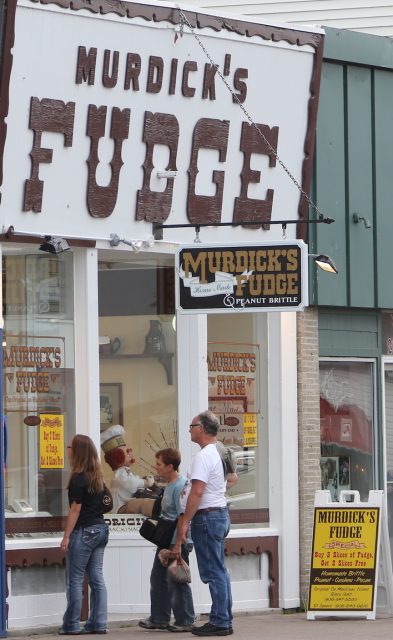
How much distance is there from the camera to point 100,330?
1429 cm

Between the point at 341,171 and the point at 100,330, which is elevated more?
the point at 341,171

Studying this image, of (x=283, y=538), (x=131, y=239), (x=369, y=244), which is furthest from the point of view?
(x=369, y=244)

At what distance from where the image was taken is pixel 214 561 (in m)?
12.8

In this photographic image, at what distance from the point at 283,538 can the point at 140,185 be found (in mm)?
3778

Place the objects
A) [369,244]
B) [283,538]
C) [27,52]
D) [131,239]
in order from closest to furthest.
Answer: [27,52] < [131,239] < [283,538] < [369,244]

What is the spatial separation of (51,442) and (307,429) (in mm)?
2930

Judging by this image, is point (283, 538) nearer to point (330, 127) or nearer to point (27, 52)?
point (330, 127)

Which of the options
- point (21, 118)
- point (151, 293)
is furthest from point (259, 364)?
point (21, 118)

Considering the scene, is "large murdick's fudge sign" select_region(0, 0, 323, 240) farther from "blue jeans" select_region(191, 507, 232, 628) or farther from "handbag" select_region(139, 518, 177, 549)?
"blue jeans" select_region(191, 507, 232, 628)

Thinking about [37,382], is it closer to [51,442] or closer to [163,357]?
[51,442]

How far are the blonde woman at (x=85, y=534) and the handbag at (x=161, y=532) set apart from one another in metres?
0.41

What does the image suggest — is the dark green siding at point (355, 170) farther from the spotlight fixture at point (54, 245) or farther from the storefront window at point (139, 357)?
the spotlight fixture at point (54, 245)

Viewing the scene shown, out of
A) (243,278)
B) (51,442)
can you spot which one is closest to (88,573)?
(51,442)

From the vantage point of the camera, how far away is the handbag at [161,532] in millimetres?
13133
